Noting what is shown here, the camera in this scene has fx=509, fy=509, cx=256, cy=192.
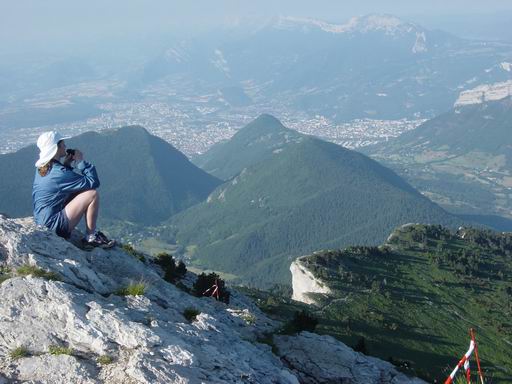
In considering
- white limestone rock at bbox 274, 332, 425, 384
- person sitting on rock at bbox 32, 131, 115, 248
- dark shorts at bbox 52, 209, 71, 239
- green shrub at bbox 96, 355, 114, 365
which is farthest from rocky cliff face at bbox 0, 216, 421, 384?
person sitting on rock at bbox 32, 131, 115, 248

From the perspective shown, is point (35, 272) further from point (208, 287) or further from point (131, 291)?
point (208, 287)

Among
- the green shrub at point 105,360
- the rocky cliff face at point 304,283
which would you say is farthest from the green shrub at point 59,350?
the rocky cliff face at point 304,283

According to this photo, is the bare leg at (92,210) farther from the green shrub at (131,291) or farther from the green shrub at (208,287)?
the green shrub at (208,287)

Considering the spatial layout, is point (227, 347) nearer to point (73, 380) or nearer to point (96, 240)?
point (73, 380)

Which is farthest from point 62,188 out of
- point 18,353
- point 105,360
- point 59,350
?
point 105,360

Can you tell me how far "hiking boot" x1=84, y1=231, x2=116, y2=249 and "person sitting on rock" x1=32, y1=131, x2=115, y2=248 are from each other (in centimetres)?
123

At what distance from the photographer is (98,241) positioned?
23891 mm

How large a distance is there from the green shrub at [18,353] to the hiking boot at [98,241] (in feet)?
29.7

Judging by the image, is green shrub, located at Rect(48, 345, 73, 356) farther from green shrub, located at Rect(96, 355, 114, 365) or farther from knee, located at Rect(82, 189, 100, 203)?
knee, located at Rect(82, 189, 100, 203)

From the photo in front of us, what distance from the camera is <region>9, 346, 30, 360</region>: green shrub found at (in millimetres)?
14734

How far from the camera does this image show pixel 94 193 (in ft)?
71.0

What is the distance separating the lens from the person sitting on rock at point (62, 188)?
21516 mm

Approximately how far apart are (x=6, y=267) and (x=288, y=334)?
14.2 m

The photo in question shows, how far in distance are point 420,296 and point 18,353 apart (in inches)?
4345
